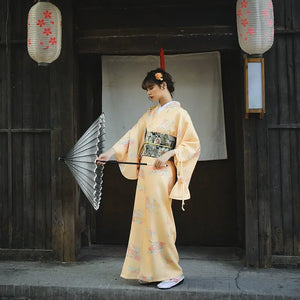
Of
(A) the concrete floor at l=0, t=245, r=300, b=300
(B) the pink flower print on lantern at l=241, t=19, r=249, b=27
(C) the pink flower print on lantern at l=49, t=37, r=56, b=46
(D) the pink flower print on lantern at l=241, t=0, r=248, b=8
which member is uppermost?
(D) the pink flower print on lantern at l=241, t=0, r=248, b=8

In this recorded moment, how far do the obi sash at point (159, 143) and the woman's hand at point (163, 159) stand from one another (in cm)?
17

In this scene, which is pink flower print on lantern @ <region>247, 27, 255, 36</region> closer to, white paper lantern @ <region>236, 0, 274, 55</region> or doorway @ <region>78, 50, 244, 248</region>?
white paper lantern @ <region>236, 0, 274, 55</region>

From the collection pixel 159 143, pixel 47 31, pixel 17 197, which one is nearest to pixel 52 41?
pixel 47 31

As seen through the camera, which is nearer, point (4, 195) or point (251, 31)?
point (251, 31)

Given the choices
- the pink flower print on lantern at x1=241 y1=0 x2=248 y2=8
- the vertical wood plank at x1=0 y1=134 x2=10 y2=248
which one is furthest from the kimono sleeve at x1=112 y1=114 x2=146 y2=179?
the vertical wood plank at x1=0 y1=134 x2=10 y2=248

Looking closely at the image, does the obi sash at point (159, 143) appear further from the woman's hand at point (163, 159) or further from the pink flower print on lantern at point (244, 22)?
the pink flower print on lantern at point (244, 22)

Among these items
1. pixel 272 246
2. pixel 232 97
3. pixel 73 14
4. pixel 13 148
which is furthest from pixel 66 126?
pixel 272 246

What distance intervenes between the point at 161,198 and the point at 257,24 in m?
2.35

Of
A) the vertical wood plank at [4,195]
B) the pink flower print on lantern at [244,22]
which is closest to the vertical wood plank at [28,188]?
the vertical wood plank at [4,195]

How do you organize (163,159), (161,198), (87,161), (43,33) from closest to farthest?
(87,161)
(163,159)
(161,198)
(43,33)

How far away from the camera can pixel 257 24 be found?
17.9 ft

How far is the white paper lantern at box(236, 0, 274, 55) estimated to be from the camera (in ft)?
17.9

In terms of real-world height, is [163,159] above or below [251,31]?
below

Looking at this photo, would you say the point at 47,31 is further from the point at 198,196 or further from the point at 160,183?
the point at 198,196
